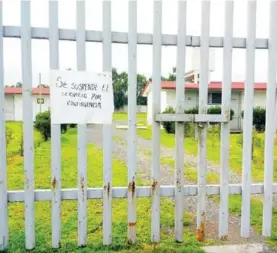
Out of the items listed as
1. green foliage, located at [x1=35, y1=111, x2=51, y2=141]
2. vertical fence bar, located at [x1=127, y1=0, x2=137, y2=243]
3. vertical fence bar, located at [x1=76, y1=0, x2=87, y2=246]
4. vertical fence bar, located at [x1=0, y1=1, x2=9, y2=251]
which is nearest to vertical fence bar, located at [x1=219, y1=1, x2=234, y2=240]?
vertical fence bar, located at [x1=127, y1=0, x2=137, y2=243]

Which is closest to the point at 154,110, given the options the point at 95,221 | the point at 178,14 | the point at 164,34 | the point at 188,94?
the point at 164,34

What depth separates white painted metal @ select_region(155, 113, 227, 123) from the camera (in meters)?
2.67

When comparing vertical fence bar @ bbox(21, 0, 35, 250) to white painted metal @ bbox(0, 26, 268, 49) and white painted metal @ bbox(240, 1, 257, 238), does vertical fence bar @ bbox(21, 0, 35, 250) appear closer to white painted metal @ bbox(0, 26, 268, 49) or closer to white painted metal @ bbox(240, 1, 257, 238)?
white painted metal @ bbox(0, 26, 268, 49)

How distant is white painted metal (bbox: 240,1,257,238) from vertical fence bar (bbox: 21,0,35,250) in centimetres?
175

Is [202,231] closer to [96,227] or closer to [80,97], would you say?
[96,227]

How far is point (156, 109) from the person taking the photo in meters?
2.69

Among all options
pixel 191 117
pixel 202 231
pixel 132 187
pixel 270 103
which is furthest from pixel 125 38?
pixel 202 231

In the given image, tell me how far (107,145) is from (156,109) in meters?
0.50

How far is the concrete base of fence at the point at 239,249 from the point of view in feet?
8.74

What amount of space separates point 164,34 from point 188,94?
54.6 feet

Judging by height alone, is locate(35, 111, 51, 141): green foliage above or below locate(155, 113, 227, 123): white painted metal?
below

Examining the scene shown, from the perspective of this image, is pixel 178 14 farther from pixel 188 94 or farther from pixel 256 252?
pixel 188 94

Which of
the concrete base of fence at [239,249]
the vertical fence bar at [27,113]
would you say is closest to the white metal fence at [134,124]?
the vertical fence bar at [27,113]

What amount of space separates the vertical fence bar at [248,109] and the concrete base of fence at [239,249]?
181 mm
